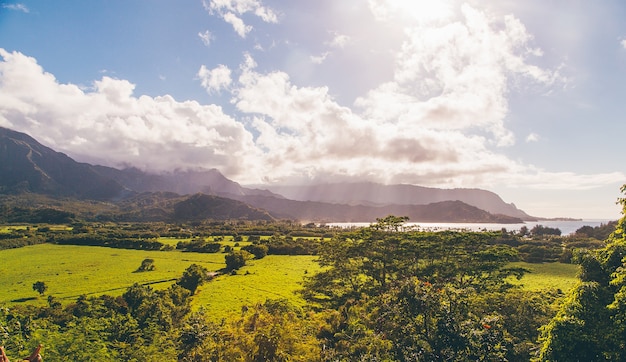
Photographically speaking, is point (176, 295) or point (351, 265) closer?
point (176, 295)

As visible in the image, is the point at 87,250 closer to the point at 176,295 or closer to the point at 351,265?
the point at 176,295

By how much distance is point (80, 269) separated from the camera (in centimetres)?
9125

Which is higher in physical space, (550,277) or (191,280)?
(550,277)

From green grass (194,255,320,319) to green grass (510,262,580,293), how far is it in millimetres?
54805

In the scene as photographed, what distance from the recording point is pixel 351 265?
200 ft

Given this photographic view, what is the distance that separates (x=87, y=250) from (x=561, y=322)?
500 feet

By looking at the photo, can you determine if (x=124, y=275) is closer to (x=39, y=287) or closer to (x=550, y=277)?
(x=39, y=287)

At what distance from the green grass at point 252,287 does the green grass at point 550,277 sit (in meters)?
54.8

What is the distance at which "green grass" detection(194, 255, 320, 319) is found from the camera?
197 ft

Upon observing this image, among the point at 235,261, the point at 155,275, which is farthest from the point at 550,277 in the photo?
the point at 155,275

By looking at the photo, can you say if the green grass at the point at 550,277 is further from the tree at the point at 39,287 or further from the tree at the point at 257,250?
the tree at the point at 39,287

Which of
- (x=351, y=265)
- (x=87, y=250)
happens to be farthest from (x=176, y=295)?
(x=87, y=250)

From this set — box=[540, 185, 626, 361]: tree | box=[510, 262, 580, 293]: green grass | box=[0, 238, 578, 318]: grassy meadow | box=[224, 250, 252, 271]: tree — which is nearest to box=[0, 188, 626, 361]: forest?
box=[540, 185, 626, 361]: tree

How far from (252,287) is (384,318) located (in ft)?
175
